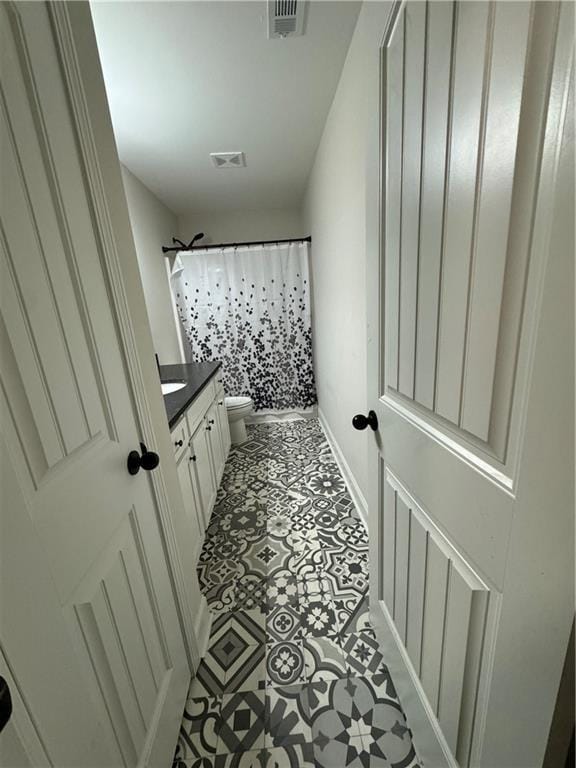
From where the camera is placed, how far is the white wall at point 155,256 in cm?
251

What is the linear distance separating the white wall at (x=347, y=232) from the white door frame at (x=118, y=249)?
2.34 feet

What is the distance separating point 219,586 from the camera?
4.99ft

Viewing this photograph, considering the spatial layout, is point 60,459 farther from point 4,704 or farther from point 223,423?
point 223,423

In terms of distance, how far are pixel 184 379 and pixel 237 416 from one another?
2.86ft

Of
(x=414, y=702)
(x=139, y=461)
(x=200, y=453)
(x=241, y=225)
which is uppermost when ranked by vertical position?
(x=241, y=225)

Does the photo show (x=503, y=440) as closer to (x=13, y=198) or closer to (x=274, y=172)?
(x=13, y=198)

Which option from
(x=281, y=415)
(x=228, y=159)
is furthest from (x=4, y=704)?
(x=281, y=415)

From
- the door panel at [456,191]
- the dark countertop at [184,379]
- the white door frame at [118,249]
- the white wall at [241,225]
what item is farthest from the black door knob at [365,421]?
the white wall at [241,225]

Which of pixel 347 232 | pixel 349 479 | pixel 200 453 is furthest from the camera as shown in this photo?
pixel 349 479

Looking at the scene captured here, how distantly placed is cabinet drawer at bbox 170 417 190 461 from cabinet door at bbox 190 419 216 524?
11cm

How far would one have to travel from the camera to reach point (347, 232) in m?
1.73

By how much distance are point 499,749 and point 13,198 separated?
1.30m

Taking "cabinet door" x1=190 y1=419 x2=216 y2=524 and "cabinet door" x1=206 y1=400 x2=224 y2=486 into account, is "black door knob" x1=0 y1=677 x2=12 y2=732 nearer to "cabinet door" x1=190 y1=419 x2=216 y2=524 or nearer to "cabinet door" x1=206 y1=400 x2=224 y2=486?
"cabinet door" x1=190 y1=419 x2=216 y2=524

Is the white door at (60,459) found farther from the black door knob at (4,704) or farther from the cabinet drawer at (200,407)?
the cabinet drawer at (200,407)
